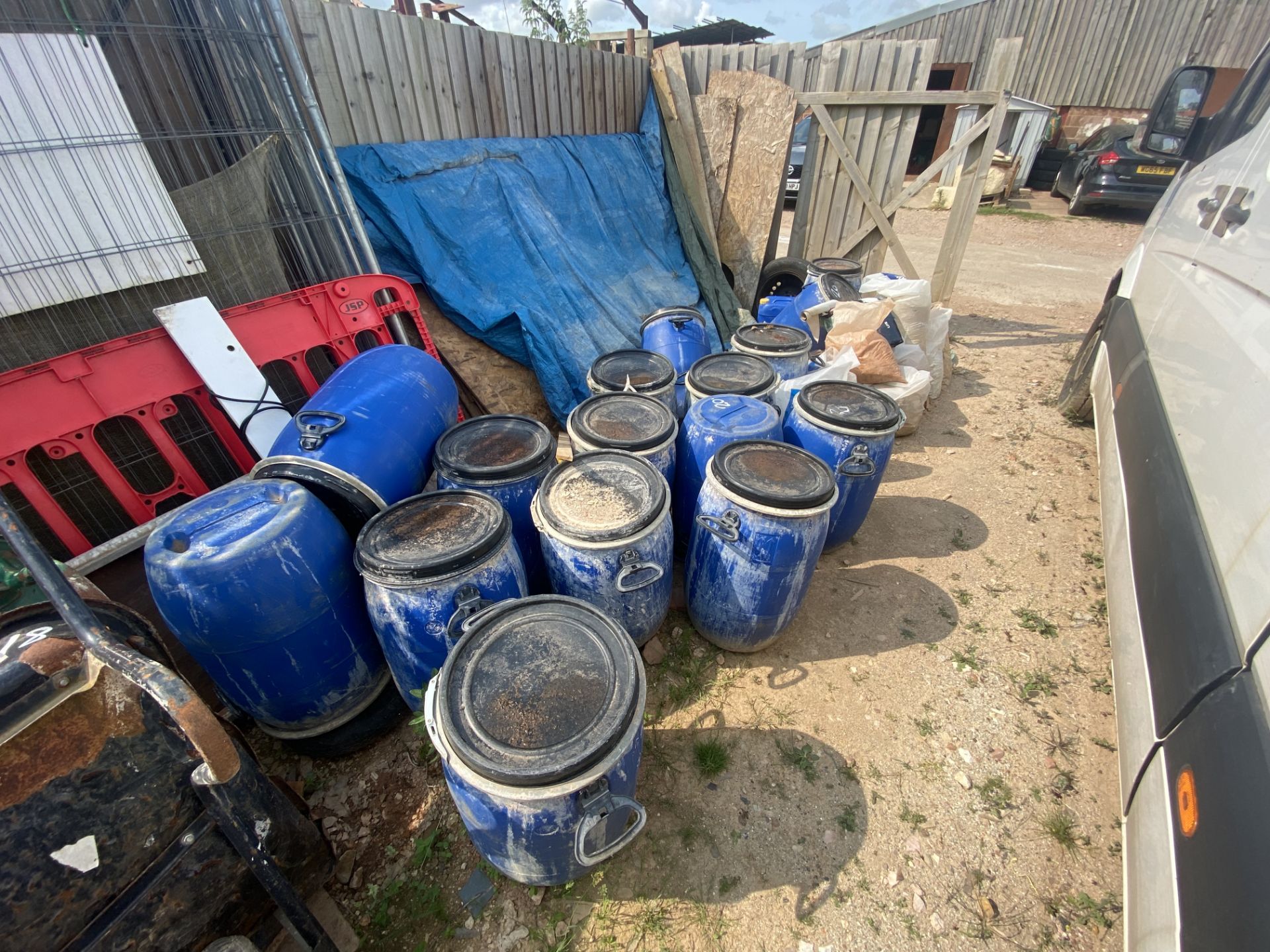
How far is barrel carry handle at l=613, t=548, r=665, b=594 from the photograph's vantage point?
7.10 ft

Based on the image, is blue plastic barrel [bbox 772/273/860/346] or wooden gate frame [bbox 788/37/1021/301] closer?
blue plastic barrel [bbox 772/273/860/346]

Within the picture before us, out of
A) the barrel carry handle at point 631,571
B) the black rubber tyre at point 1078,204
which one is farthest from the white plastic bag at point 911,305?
the black rubber tyre at point 1078,204

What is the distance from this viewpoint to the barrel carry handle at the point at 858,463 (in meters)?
2.78

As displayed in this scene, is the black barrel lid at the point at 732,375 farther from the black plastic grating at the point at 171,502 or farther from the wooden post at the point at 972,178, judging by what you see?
the wooden post at the point at 972,178

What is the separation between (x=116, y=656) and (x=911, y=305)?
204 inches

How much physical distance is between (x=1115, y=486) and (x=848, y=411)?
1213 millimetres

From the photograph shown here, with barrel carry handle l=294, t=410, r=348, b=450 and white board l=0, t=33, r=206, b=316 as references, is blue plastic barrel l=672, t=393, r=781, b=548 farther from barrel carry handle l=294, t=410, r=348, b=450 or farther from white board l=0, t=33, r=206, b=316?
white board l=0, t=33, r=206, b=316

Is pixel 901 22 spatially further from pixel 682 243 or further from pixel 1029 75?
pixel 682 243

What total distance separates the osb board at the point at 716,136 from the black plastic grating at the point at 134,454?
226 inches

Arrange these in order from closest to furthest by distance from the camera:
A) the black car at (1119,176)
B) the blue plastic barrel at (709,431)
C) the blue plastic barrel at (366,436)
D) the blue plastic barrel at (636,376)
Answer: the blue plastic barrel at (366,436)
the blue plastic barrel at (709,431)
the blue plastic barrel at (636,376)
the black car at (1119,176)

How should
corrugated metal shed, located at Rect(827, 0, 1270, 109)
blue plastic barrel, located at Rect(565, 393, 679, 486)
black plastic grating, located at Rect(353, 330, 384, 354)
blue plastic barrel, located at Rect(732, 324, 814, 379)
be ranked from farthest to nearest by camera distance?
corrugated metal shed, located at Rect(827, 0, 1270, 109) → blue plastic barrel, located at Rect(732, 324, 814, 379) → black plastic grating, located at Rect(353, 330, 384, 354) → blue plastic barrel, located at Rect(565, 393, 679, 486)

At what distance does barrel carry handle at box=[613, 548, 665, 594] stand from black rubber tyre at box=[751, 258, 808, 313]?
4.39m

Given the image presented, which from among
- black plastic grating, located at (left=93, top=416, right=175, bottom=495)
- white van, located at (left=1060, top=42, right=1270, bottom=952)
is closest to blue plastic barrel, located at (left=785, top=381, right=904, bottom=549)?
white van, located at (left=1060, top=42, right=1270, bottom=952)

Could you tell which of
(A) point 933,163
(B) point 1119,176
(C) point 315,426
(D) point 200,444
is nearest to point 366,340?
(D) point 200,444
